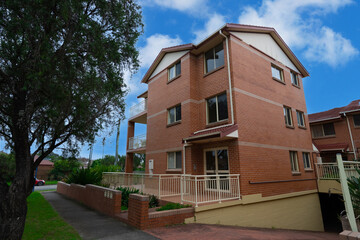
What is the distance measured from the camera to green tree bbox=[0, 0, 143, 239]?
541 cm

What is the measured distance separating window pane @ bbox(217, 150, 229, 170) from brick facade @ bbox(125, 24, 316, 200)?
15.7 inches

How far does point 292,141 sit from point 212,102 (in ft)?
20.5

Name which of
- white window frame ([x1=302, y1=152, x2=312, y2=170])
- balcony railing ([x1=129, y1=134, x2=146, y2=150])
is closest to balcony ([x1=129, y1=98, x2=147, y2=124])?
balcony railing ([x1=129, y1=134, x2=146, y2=150])

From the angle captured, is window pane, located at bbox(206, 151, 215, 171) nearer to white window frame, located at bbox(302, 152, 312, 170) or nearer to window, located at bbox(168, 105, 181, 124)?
window, located at bbox(168, 105, 181, 124)

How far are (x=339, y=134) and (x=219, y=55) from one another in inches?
660

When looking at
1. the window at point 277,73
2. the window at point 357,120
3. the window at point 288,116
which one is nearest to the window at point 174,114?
the window at point 277,73

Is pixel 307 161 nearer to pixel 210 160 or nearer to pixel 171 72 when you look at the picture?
pixel 210 160

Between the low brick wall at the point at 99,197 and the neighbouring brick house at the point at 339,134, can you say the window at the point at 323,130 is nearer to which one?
the neighbouring brick house at the point at 339,134

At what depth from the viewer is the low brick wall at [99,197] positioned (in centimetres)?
812

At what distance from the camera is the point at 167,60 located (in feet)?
50.7

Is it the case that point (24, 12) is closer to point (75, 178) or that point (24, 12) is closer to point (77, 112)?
point (77, 112)

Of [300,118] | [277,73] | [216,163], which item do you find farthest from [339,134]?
[216,163]

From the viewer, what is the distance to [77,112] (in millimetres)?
6719

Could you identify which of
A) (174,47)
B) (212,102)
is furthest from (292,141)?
(174,47)
